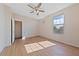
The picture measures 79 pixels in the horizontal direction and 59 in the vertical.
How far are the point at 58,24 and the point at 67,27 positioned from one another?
0.48m

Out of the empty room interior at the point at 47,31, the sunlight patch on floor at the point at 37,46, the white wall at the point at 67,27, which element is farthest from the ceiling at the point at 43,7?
the sunlight patch on floor at the point at 37,46

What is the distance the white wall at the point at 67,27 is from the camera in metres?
2.84

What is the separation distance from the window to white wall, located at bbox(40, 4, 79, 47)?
0.12 m

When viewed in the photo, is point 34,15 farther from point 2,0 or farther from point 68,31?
point 68,31

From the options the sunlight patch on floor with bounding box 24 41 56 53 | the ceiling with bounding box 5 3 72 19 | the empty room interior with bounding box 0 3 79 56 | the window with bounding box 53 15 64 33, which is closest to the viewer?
the ceiling with bounding box 5 3 72 19

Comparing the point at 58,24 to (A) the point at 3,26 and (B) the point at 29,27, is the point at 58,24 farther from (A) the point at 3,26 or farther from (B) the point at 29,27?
(A) the point at 3,26

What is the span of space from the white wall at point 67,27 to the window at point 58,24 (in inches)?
4.7

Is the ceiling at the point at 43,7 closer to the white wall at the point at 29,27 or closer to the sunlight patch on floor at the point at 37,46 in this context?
the white wall at the point at 29,27

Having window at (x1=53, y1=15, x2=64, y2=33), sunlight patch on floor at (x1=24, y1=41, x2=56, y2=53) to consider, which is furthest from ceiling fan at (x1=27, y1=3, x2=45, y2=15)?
sunlight patch on floor at (x1=24, y1=41, x2=56, y2=53)

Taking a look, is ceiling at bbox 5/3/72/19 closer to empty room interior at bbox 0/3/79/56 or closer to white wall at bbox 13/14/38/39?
empty room interior at bbox 0/3/79/56

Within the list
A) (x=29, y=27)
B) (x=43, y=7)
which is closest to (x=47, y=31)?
(x=29, y=27)

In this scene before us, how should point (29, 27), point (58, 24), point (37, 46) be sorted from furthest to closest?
point (29, 27)
point (37, 46)
point (58, 24)

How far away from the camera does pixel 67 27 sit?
2.99m

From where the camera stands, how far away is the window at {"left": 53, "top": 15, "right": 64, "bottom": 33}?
2.66 meters
